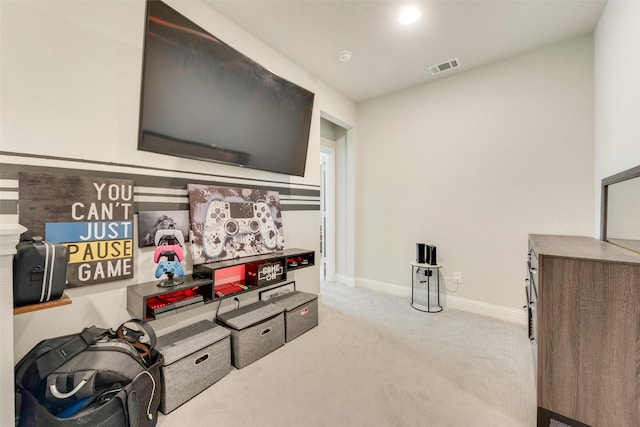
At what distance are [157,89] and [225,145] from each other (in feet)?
1.90

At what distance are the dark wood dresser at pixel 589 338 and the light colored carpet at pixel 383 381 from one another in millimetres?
329

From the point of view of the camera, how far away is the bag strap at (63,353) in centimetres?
112

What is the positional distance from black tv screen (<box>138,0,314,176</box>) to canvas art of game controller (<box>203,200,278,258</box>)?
0.38 metres

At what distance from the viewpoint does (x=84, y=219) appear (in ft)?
4.80

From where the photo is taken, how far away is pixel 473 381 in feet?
5.72

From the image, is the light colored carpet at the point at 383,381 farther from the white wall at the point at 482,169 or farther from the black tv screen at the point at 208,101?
the black tv screen at the point at 208,101

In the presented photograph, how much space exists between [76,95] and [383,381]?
8.57ft

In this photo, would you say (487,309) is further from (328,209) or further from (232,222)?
(232,222)

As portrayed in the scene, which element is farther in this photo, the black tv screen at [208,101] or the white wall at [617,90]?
the black tv screen at [208,101]

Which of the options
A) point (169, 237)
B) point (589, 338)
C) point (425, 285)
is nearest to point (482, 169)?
point (425, 285)

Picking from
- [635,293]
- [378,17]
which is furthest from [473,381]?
[378,17]

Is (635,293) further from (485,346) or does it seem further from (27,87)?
(27,87)

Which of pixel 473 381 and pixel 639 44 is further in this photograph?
pixel 473 381

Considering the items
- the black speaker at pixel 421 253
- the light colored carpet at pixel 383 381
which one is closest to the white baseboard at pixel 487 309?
the light colored carpet at pixel 383 381
